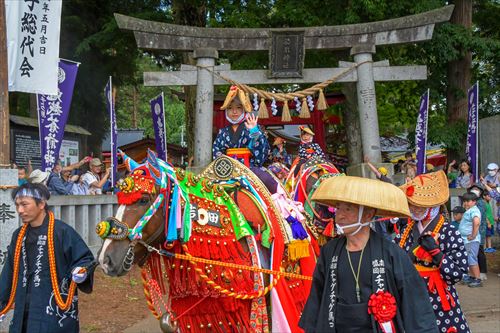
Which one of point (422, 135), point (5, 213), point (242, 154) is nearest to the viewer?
point (242, 154)

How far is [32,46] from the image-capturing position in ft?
28.7

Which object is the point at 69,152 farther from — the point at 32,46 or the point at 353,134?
the point at 353,134

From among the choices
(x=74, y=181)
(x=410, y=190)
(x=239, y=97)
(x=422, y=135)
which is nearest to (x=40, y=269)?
(x=239, y=97)

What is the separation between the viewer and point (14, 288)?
4.61 meters

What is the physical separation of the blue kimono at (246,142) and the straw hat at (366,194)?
8.08 ft

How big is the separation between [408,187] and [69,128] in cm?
1147

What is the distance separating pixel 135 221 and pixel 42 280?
101 cm

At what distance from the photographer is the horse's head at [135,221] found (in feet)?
13.1

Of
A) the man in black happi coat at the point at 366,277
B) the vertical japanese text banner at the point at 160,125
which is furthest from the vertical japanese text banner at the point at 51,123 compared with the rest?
the man in black happi coat at the point at 366,277

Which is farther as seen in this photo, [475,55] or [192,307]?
[475,55]

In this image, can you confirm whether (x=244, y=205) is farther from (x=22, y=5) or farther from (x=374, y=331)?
(x=22, y=5)

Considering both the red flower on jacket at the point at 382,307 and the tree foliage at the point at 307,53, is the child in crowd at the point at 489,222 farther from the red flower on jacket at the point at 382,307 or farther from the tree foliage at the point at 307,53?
the red flower on jacket at the point at 382,307

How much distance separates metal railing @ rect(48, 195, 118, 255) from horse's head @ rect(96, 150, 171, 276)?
535cm

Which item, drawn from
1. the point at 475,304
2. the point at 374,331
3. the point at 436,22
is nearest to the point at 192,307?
the point at 374,331
